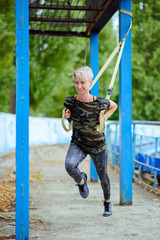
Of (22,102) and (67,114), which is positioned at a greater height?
(22,102)

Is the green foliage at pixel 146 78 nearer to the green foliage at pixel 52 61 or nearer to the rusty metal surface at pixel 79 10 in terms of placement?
the green foliage at pixel 52 61

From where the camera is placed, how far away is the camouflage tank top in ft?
15.4

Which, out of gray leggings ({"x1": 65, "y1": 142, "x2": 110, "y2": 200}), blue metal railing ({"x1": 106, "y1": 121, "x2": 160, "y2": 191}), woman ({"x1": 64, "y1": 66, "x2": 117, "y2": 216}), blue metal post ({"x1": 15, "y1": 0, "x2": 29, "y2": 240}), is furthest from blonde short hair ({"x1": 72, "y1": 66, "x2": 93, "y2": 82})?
blue metal railing ({"x1": 106, "y1": 121, "x2": 160, "y2": 191})

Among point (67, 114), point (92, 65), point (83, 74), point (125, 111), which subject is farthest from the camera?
point (92, 65)

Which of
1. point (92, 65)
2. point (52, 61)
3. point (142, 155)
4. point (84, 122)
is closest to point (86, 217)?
point (84, 122)

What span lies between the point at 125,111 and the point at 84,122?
1.94 metres

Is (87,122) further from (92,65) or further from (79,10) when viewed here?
(92,65)

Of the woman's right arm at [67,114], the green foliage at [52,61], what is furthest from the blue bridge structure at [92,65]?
the green foliage at [52,61]

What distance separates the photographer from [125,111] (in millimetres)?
6574

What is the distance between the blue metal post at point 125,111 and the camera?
6.53 meters

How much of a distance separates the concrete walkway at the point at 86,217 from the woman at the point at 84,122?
1.68ft

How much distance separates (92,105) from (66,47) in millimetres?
19434

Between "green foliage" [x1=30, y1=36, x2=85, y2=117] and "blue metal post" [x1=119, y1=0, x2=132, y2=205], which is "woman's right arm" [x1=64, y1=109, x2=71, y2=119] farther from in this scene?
"green foliage" [x1=30, y1=36, x2=85, y2=117]

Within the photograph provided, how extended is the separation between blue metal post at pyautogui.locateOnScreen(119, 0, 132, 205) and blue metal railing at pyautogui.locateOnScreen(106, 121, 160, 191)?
34.5 inches
